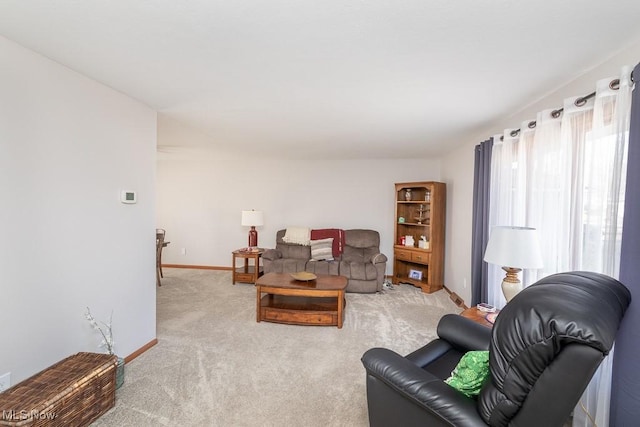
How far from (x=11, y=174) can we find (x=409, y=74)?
249cm

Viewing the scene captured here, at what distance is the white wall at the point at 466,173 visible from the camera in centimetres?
177

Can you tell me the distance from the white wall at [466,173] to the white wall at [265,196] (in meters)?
0.97

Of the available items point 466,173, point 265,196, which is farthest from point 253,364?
point 265,196

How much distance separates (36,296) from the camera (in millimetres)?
1794

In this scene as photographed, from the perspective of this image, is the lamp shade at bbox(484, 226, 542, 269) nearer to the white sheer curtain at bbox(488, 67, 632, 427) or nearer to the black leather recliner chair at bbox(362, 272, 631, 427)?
the white sheer curtain at bbox(488, 67, 632, 427)

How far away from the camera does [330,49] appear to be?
5.18 ft

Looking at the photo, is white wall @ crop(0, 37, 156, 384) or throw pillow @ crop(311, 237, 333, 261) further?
throw pillow @ crop(311, 237, 333, 261)

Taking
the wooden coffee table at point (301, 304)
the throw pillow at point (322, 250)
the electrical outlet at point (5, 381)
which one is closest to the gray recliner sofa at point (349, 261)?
the throw pillow at point (322, 250)

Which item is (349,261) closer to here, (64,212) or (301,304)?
(301,304)

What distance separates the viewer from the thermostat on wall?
7.83 feet

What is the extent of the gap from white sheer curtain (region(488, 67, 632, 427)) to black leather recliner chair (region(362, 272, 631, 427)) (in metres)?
0.48

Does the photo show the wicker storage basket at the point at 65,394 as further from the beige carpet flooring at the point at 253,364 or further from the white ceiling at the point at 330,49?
the white ceiling at the point at 330,49

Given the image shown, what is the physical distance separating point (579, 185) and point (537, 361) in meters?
1.42

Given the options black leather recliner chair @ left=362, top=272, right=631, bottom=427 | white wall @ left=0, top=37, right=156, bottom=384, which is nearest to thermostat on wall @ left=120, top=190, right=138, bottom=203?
white wall @ left=0, top=37, right=156, bottom=384
